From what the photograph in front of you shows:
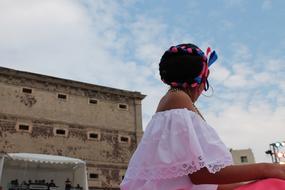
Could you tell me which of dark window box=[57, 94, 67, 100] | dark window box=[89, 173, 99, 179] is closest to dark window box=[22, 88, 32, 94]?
dark window box=[57, 94, 67, 100]

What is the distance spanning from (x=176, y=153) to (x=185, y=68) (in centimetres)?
58

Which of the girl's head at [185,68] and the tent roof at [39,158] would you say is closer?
the girl's head at [185,68]

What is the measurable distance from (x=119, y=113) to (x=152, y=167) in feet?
82.1

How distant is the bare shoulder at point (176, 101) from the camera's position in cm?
202

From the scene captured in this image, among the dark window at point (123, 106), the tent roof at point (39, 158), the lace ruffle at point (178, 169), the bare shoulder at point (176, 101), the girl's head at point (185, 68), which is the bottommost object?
the lace ruffle at point (178, 169)

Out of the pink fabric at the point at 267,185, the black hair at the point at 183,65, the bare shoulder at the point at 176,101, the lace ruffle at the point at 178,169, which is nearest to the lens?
the pink fabric at the point at 267,185

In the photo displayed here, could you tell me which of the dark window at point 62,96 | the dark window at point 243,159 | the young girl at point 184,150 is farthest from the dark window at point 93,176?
the dark window at point 243,159

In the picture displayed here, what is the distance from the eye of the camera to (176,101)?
2043mm

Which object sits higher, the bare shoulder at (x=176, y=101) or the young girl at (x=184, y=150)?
the bare shoulder at (x=176, y=101)

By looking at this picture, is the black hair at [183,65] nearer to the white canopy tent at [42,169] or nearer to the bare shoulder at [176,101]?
the bare shoulder at [176,101]

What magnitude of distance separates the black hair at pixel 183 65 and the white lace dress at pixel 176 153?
29 centimetres

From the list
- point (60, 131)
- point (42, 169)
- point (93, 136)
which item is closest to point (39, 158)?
point (42, 169)

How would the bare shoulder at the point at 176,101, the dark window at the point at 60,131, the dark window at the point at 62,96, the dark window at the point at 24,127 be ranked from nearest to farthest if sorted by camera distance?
the bare shoulder at the point at 176,101 → the dark window at the point at 24,127 → the dark window at the point at 60,131 → the dark window at the point at 62,96

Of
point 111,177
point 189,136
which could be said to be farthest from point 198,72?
point 111,177
